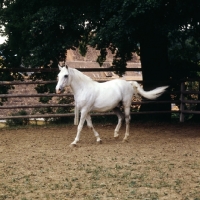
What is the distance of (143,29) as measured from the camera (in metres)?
13.0

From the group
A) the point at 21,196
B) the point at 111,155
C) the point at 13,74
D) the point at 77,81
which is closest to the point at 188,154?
the point at 111,155

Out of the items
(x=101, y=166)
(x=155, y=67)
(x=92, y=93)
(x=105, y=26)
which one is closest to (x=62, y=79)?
(x=92, y=93)

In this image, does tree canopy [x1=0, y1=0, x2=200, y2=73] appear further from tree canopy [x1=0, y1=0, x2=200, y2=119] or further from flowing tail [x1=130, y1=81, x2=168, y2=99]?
flowing tail [x1=130, y1=81, x2=168, y2=99]

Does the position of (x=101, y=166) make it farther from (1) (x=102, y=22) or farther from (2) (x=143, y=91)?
(1) (x=102, y=22)

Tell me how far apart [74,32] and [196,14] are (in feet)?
11.6

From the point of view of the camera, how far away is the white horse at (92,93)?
11.0m

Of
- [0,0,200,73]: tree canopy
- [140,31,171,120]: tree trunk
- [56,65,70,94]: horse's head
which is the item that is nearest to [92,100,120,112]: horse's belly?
[56,65,70,94]: horse's head

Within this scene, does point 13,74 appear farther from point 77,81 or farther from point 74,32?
point 77,81

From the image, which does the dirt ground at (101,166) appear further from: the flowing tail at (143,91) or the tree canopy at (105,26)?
the tree canopy at (105,26)

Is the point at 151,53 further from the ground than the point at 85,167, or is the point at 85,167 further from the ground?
the point at 151,53

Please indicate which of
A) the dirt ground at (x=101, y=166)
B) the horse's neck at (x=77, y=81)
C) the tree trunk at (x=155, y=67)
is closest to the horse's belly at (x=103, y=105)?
the horse's neck at (x=77, y=81)

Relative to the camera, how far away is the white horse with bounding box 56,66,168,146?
35.9ft

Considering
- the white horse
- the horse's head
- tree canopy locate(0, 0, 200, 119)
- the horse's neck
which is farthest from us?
tree canopy locate(0, 0, 200, 119)

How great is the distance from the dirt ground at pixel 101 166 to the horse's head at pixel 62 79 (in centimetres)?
133
